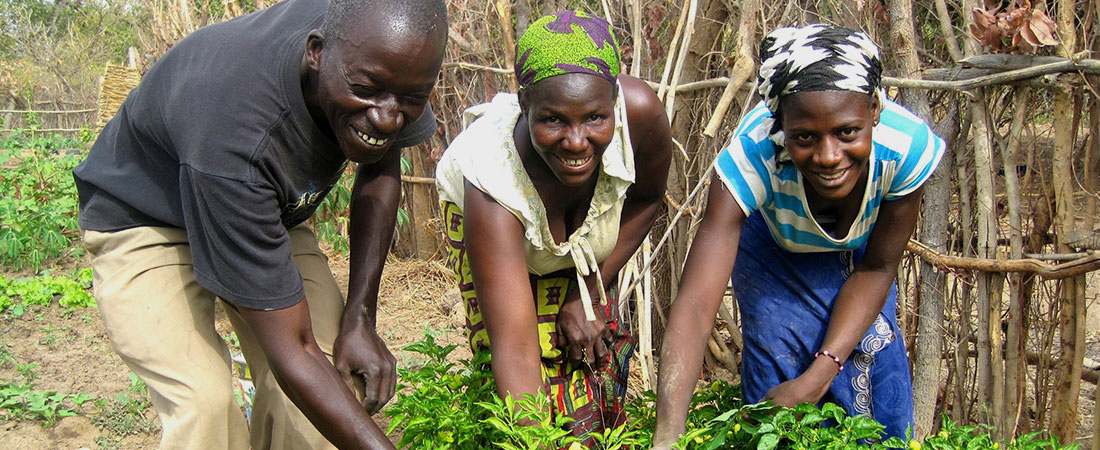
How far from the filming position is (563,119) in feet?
6.73

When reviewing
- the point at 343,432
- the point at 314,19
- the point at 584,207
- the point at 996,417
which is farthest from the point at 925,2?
the point at 343,432

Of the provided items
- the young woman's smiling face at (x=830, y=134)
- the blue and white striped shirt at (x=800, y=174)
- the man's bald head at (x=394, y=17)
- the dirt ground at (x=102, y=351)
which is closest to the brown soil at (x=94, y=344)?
Result: the dirt ground at (x=102, y=351)

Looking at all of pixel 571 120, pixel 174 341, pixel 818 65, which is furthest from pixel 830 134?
pixel 174 341

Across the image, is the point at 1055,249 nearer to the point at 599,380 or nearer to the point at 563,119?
the point at 599,380

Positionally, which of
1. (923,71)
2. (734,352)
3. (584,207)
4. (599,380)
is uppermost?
(923,71)

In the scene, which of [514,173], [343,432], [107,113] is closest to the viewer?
[343,432]

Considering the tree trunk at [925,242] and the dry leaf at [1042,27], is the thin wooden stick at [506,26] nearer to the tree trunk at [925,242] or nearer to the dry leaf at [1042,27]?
the tree trunk at [925,242]

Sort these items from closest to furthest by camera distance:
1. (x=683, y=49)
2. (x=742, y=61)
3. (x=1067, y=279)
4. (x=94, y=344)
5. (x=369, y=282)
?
(x=369, y=282)
(x=1067, y=279)
(x=742, y=61)
(x=683, y=49)
(x=94, y=344)

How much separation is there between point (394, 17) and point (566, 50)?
→ 435mm

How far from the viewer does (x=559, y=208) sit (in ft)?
7.95

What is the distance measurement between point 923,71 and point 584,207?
1499 mm

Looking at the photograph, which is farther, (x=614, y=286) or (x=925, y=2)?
(x=925, y=2)

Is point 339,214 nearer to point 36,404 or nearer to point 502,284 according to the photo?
point 36,404

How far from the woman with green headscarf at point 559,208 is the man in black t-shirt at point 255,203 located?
0.27 meters
